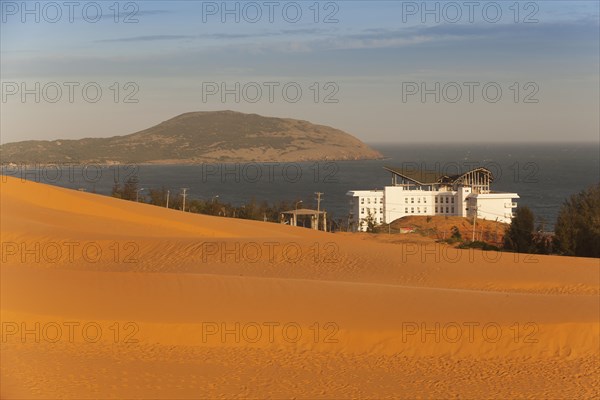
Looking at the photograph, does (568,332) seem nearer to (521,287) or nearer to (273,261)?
(521,287)

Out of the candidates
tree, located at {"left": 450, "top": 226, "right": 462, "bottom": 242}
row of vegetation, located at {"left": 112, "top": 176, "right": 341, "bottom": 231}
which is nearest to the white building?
row of vegetation, located at {"left": 112, "top": 176, "right": 341, "bottom": 231}

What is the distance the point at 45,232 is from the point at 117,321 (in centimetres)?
962

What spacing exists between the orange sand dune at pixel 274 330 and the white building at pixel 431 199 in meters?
45.0

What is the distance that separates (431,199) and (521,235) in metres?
32.6

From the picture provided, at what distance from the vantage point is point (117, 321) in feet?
48.3

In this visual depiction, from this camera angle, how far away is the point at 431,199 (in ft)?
227

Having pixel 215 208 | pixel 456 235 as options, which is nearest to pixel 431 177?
pixel 215 208

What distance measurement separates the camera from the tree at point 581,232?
33.1 metres

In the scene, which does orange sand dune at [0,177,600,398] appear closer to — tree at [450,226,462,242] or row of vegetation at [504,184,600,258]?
row of vegetation at [504,184,600,258]

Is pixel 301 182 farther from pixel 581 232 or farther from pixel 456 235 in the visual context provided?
pixel 581 232

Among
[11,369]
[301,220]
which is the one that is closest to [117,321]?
[11,369]

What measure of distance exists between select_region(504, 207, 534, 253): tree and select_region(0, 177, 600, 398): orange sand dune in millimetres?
14123

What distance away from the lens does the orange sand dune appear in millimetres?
12016

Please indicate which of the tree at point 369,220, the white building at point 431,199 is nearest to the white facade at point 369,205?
the white building at point 431,199
